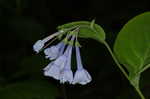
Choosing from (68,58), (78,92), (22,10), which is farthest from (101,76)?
(68,58)

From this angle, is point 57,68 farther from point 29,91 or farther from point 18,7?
point 18,7

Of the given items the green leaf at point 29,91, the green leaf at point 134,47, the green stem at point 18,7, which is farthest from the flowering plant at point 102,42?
the green stem at point 18,7

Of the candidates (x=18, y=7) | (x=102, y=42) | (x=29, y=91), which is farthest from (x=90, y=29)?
(x=18, y=7)

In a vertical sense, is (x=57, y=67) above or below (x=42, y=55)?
above

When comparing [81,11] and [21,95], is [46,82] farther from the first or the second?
[81,11]

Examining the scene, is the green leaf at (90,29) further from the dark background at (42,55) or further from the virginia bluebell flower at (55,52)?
the dark background at (42,55)

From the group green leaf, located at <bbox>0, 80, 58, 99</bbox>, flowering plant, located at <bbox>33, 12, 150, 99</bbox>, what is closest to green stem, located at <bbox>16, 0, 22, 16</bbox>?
green leaf, located at <bbox>0, 80, 58, 99</bbox>
